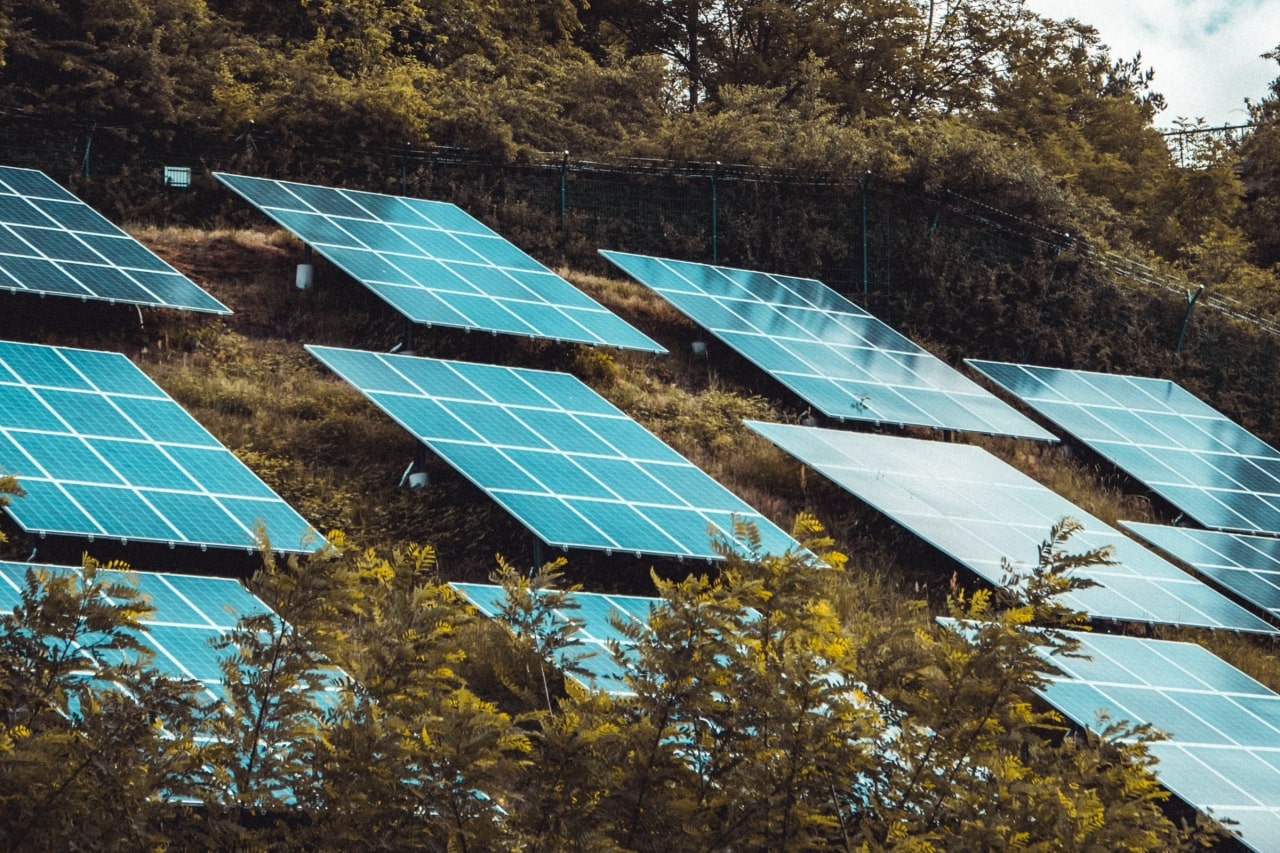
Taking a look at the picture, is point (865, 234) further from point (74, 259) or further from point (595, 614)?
point (595, 614)

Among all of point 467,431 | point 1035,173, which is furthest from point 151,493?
point 1035,173

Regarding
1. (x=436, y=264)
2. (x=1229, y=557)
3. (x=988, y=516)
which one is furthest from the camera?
(x=436, y=264)

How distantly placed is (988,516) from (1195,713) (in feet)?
17.5

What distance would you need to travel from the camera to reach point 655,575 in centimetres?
1366

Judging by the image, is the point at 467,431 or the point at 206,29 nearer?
the point at 467,431

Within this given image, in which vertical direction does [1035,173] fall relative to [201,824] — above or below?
above

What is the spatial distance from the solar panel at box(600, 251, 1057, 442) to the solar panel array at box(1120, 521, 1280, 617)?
3.47 m

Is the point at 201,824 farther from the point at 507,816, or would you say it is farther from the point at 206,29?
the point at 206,29

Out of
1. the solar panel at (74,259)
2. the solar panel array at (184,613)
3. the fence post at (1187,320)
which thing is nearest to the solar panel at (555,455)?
the solar panel at (74,259)

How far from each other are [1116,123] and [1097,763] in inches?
1719

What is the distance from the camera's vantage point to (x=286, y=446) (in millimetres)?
23328

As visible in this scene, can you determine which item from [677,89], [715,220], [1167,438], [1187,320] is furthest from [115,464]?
[677,89]

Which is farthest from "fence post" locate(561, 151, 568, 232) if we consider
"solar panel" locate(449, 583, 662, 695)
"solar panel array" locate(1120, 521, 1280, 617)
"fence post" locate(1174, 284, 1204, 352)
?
"solar panel" locate(449, 583, 662, 695)

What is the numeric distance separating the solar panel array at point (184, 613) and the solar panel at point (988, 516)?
33.7 ft
